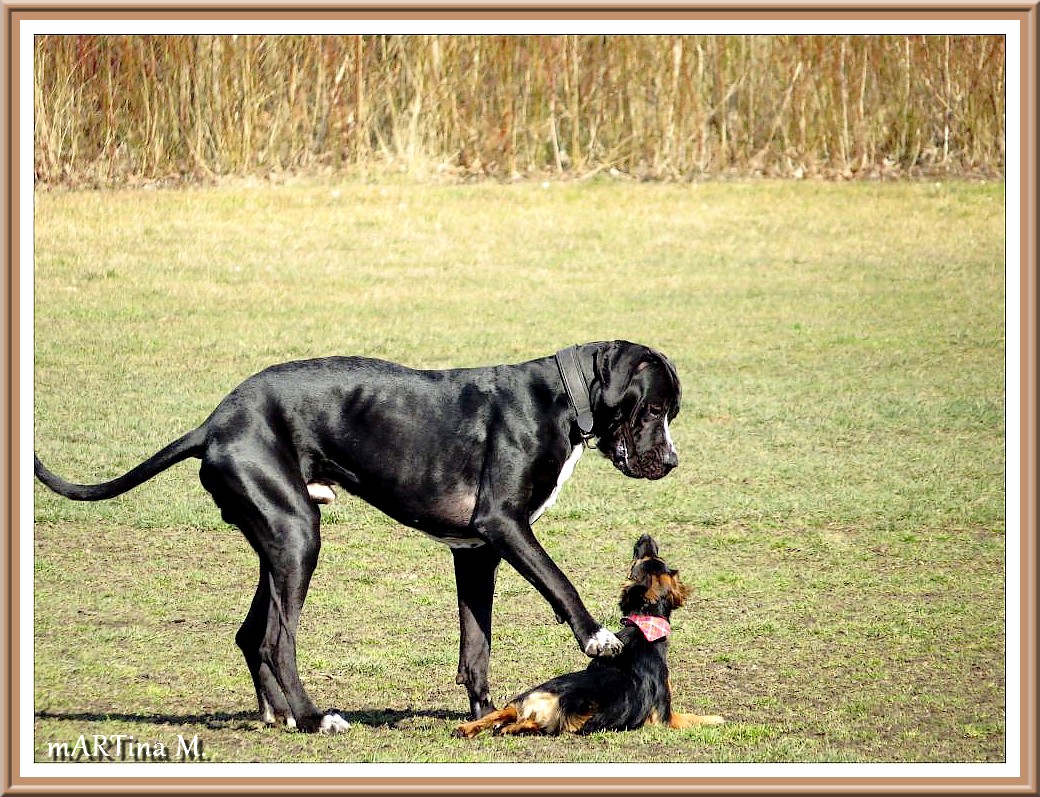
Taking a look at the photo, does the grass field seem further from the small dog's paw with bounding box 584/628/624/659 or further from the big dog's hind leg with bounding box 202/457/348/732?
the small dog's paw with bounding box 584/628/624/659

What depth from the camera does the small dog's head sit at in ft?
21.4

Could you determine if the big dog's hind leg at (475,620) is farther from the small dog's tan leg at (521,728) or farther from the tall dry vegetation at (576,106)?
the tall dry vegetation at (576,106)

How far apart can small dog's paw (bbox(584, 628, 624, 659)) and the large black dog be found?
2.4 inches

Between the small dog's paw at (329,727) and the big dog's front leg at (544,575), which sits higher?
the big dog's front leg at (544,575)

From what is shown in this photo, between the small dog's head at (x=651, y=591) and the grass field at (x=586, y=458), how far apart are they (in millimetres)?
516

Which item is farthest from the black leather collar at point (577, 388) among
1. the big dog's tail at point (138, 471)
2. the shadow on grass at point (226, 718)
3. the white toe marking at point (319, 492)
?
the big dog's tail at point (138, 471)

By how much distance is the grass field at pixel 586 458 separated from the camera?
22.3 feet

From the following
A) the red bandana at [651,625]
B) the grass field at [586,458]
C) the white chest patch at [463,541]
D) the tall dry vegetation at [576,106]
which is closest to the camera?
the red bandana at [651,625]

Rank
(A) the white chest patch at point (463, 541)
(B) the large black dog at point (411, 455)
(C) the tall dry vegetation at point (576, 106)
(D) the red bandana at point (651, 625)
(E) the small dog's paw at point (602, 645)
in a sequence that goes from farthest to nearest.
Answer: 1. (C) the tall dry vegetation at point (576, 106)
2. (A) the white chest patch at point (463, 541)
3. (D) the red bandana at point (651, 625)
4. (B) the large black dog at point (411, 455)
5. (E) the small dog's paw at point (602, 645)

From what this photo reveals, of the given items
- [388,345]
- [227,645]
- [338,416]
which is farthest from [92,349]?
[338,416]

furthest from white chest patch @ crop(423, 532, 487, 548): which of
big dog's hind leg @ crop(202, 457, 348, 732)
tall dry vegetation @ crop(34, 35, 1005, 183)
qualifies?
tall dry vegetation @ crop(34, 35, 1005, 183)

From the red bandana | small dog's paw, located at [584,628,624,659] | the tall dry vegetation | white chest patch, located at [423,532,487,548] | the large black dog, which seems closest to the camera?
small dog's paw, located at [584,628,624,659]

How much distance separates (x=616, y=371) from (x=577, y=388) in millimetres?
164

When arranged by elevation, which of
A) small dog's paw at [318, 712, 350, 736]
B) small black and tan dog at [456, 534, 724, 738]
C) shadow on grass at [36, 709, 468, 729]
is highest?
small black and tan dog at [456, 534, 724, 738]
